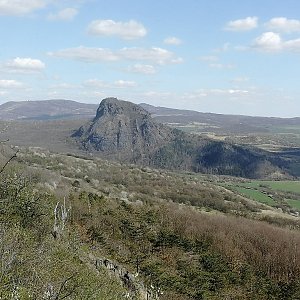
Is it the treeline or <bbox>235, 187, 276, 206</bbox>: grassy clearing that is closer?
the treeline

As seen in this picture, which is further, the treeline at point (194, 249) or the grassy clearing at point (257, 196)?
the grassy clearing at point (257, 196)

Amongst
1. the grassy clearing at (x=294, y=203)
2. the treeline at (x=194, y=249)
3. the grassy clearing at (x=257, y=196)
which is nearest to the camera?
the treeline at (x=194, y=249)

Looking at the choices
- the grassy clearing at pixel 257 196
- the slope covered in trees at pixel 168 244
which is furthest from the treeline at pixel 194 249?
the grassy clearing at pixel 257 196

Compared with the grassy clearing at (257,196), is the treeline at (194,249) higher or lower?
higher

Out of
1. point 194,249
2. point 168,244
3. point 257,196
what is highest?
point 168,244

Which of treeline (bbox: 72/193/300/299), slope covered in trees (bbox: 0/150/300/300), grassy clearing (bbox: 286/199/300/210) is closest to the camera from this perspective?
slope covered in trees (bbox: 0/150/300/300)

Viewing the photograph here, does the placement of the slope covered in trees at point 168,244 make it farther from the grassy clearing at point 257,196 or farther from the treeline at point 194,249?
the grassy clearing at point 257,196

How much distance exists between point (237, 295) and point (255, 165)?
158m

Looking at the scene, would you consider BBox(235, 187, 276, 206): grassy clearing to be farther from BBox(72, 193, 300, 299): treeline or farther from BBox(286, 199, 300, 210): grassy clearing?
BBox(72, 193, 300, 299): treeline

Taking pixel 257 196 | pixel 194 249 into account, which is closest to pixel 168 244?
pixel 194 249

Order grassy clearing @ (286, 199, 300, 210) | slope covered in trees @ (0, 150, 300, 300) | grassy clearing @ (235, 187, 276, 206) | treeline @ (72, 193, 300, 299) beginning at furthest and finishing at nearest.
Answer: grassy clearing @ (235, 187, 276, 206)
grassy clearing @ (286, 199, 300, 210)
treeline @ (72, 193, 300, 299)
slope covered in trees @ (0, 150, 300, 300)

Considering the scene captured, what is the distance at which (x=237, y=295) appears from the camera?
44562mm

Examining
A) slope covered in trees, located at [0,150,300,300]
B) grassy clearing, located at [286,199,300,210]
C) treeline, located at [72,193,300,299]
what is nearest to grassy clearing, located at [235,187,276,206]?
grassy clearing, located at [286,199,300,210]

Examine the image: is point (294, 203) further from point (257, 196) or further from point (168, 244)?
point (168, 244)
